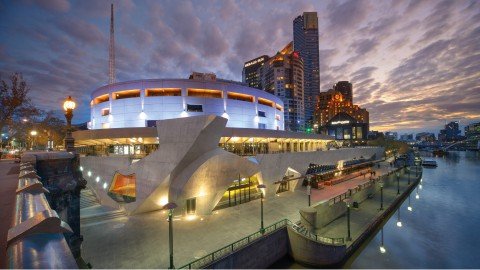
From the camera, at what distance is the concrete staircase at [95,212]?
20620mm

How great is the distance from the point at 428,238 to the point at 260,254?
2551 centimetres

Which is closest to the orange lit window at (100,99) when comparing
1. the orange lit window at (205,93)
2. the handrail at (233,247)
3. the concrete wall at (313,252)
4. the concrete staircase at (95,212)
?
the orange lit window at (205,93)

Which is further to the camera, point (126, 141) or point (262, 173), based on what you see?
point (126, 141)

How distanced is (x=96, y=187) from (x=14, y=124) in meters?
18.1

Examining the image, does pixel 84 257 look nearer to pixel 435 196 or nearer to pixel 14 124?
pixel 14 124

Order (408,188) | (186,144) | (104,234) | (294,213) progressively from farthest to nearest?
(408,188) → (294,213) → (186,144) → (104,234)

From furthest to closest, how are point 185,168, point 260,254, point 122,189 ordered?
1. point 122,189
2. point 185,168
3. point 260,254

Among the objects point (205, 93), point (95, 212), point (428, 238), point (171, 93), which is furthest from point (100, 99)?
point (428, 238)

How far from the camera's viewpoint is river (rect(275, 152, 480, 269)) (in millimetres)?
21453

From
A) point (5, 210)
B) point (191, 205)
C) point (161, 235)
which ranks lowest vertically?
point (161, 235)

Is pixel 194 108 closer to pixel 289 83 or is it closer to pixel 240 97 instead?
pixel 240 97

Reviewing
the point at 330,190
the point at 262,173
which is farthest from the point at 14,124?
the point at 330,190

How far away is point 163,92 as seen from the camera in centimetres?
3641

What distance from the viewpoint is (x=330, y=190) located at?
117ft
